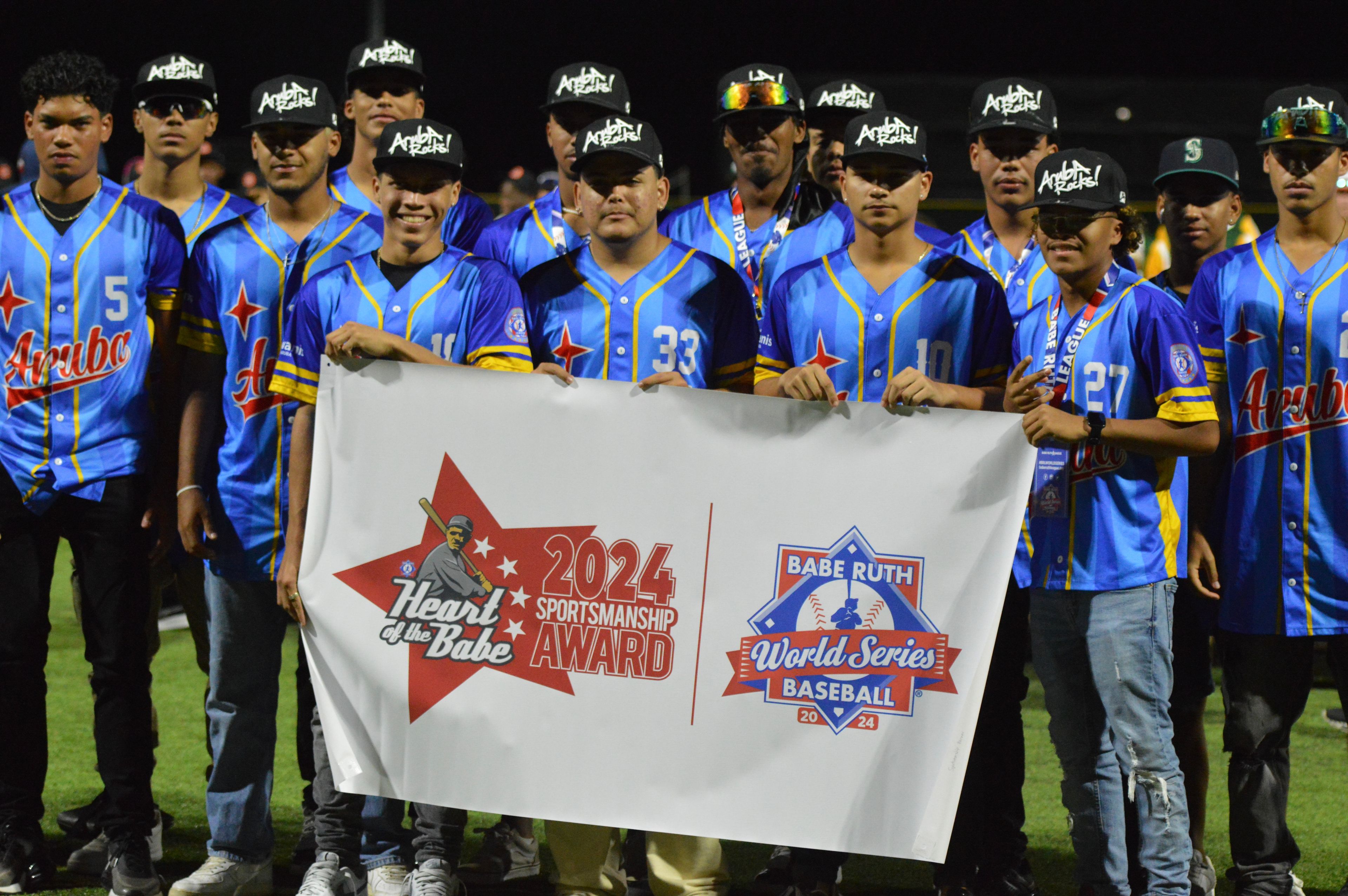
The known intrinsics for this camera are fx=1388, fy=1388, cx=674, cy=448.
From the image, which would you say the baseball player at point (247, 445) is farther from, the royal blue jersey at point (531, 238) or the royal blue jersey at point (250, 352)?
the royal blue jersey at point (531, 238)

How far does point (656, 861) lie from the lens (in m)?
3.91

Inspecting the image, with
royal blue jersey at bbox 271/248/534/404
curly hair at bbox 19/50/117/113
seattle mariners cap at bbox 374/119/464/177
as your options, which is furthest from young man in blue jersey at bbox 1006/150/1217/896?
curly hair at bbox 19/50/117/113

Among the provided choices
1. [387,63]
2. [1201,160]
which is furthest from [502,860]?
[1201,160]

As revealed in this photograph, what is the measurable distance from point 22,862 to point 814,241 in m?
3.21

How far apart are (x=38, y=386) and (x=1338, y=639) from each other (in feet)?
13.1

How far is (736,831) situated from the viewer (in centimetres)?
375

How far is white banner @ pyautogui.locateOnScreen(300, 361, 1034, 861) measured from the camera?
3.72 m

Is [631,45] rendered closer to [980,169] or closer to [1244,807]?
[980,169]

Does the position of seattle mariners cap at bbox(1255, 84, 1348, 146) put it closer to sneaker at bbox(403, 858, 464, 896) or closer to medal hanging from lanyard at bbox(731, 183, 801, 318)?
medal hanging from lanyard at bbox(731, 183, 801, 318)

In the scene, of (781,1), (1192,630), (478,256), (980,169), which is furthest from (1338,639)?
(781,1)

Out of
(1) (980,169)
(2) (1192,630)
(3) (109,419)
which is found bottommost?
(2) (1192,630)

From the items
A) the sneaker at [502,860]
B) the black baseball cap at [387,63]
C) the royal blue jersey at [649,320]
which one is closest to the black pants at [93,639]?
the sneaker at [502,860]

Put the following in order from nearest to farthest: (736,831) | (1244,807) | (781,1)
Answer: (736,831) < (1244,807) < (781,1)

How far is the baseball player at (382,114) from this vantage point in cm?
510
